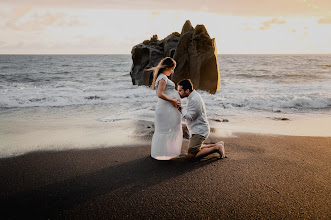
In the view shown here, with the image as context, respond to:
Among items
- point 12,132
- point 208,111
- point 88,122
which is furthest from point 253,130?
point 12,132

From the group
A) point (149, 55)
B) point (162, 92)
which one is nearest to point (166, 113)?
point (162, 92)

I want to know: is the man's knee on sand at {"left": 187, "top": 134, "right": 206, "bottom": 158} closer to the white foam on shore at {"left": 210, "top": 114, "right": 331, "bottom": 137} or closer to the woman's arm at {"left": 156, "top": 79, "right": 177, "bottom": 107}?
the woman's arm at {"left": 156, "top": 79, "right": 177, "bottom": 107}

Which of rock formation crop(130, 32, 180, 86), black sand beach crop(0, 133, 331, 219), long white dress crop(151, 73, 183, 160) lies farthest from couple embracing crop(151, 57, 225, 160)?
rock formation crop(130, 32, 180, 86)

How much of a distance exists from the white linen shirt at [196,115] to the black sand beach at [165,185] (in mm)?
715

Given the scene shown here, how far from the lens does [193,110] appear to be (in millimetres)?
5078

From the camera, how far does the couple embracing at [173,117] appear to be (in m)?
5.11

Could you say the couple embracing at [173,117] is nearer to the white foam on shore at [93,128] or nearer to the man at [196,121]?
the man at [196,121]

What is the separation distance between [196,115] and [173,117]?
496 mm

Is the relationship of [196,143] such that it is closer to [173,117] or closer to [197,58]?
[173,117]

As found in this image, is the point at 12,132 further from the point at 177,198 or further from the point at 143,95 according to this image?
the point at 143,95

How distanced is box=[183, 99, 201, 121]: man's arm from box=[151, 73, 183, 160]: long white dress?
Answer: 0.29 m

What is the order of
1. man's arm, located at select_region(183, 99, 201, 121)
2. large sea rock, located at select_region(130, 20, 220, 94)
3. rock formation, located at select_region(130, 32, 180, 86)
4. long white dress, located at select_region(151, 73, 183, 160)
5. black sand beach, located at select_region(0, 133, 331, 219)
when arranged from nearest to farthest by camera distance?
1. black sand beach, located at select_region(0, 133, 331, 219)
2. man's arm, located at select_region(183, 99, 201, 121)
3. long white dress, located at select_region(151, 73, 183, 160)
4. large sea rock, located at select_region(130, 20, 220, 94)
5. rock formation, located at select_region(130, 32, 180, 86)

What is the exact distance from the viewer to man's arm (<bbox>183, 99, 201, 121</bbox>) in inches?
199

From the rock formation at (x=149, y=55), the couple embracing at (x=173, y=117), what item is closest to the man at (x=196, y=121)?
the couple embracing at (x=173, y=117)
